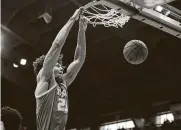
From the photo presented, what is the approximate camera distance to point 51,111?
3238 millimetres

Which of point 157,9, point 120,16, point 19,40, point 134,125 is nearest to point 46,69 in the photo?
point 120,16

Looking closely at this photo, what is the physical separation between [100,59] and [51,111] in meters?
6.94

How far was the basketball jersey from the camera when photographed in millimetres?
3232

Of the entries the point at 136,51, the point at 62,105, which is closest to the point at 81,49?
the point at 62,105

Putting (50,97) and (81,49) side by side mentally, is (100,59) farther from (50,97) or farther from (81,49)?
(50,97)

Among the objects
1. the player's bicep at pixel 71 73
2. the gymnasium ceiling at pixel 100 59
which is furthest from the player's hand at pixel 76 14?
the gymnasium ceiling at pixel 100 59

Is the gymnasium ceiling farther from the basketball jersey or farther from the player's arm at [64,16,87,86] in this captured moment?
the basketball jersey

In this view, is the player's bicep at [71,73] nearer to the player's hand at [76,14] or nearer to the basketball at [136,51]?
the player's hand at [76,14]

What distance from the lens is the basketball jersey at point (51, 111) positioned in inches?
127

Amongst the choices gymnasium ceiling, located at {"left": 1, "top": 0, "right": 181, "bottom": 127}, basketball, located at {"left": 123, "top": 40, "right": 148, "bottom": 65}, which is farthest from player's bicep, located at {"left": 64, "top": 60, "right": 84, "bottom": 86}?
gymnasium ceiling, located at {"left": 1, "top": 0, "right": 181, "bottom": 127}

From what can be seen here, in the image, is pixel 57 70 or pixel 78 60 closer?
pixel 57 70

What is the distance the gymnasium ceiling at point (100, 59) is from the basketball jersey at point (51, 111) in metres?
4.77

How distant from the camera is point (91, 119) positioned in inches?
441

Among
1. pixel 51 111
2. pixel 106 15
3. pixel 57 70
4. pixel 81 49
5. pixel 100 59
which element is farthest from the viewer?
pixel 100 59
